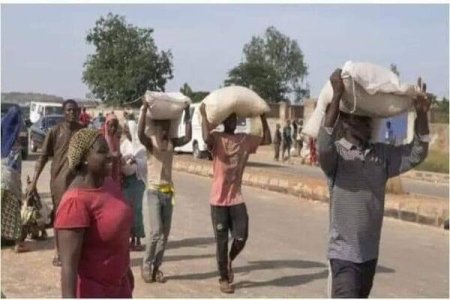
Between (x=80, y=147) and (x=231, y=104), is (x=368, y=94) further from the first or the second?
(x=231, y=104)

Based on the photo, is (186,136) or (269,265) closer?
(186,136)

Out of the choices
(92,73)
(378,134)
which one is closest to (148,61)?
(92,73)

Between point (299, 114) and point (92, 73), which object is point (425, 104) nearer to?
point (299, 114)

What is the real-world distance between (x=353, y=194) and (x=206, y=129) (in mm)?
3320

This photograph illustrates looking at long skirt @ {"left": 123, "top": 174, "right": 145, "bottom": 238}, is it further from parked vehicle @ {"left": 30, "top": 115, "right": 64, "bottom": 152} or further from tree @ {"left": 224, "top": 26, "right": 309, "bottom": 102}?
tree @ {"left": 224, "top": 26, "right": 309, "bottom": 102}

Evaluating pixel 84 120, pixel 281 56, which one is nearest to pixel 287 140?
pixel 84 120

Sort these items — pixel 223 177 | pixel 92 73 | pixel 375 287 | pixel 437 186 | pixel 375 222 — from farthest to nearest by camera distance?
pixel 92 73, pixel 437 186, pixel 375 287, pixel 223 177, pixel 375 222

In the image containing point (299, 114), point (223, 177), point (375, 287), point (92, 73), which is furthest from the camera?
point (92, 73)

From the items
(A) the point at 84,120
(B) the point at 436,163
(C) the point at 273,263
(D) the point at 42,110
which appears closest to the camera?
(C) the point at 273,263

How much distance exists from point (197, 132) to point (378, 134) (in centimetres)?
2692

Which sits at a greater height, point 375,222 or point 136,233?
point 375,222

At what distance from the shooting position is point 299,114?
45719 millimetres

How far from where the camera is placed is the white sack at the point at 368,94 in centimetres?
472

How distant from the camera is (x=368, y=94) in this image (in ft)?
15.6
